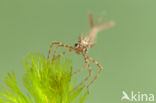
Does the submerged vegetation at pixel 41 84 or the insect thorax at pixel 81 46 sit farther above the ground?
the insect thorax at pixel 81 46

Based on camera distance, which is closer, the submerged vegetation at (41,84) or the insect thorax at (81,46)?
the submerged vegetation at (41,84)

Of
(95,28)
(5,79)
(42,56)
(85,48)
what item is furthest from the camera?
(95,28)

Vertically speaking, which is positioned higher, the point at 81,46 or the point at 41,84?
the point at 81,46

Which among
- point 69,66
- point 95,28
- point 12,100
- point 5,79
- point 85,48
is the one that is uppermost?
point 95,28

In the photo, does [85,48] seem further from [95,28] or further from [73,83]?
[95,28]

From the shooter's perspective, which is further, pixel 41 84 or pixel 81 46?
pixel 81 46

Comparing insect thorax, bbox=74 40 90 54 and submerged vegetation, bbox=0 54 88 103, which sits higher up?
insect thorax, bbox=74 40 90 54

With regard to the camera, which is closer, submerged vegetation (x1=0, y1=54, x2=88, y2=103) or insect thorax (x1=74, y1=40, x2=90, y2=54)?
submerged vegetation (x1=0, y1=54, x2=88, y2=103)

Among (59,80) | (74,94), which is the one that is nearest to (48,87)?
(59,80)
